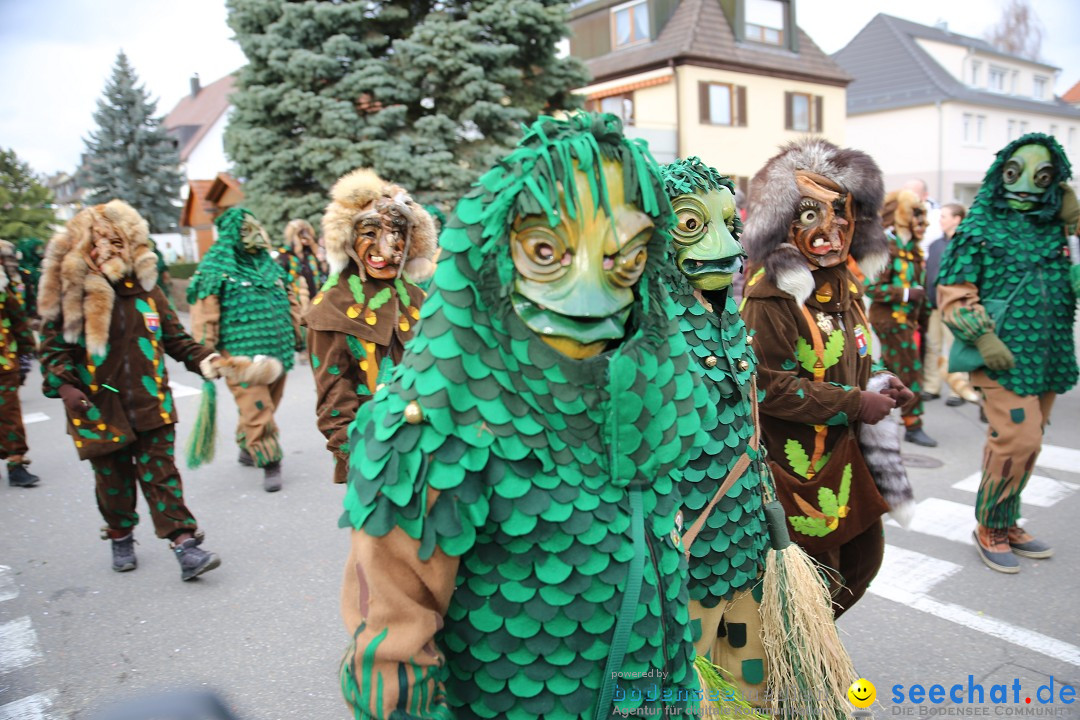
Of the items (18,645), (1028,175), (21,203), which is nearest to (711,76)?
(21,203)

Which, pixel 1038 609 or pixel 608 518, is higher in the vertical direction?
pixel 608 518

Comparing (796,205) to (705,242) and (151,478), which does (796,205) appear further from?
(151,478)

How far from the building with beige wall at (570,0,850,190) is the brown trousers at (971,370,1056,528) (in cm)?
1859

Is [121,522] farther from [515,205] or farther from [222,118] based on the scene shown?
[222,118]

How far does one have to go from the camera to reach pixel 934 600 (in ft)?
13.4

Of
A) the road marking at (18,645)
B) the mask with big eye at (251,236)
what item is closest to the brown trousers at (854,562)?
the road marking at (18,645)

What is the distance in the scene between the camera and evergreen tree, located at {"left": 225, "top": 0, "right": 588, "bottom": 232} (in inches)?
509

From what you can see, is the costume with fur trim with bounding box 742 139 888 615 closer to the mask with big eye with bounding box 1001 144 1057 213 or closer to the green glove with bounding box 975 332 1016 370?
the green glove with bounding box 975 332 1016 370

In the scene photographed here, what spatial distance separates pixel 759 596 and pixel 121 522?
4067 millimetres

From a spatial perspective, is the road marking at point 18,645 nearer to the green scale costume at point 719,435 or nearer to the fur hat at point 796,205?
the green scale costume at point 719,435

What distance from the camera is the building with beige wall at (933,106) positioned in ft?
98.7

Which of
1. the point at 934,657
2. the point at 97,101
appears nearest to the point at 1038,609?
the point at 934,657

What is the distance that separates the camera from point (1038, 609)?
3.93 m

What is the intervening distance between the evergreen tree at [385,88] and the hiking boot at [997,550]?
405 inches
